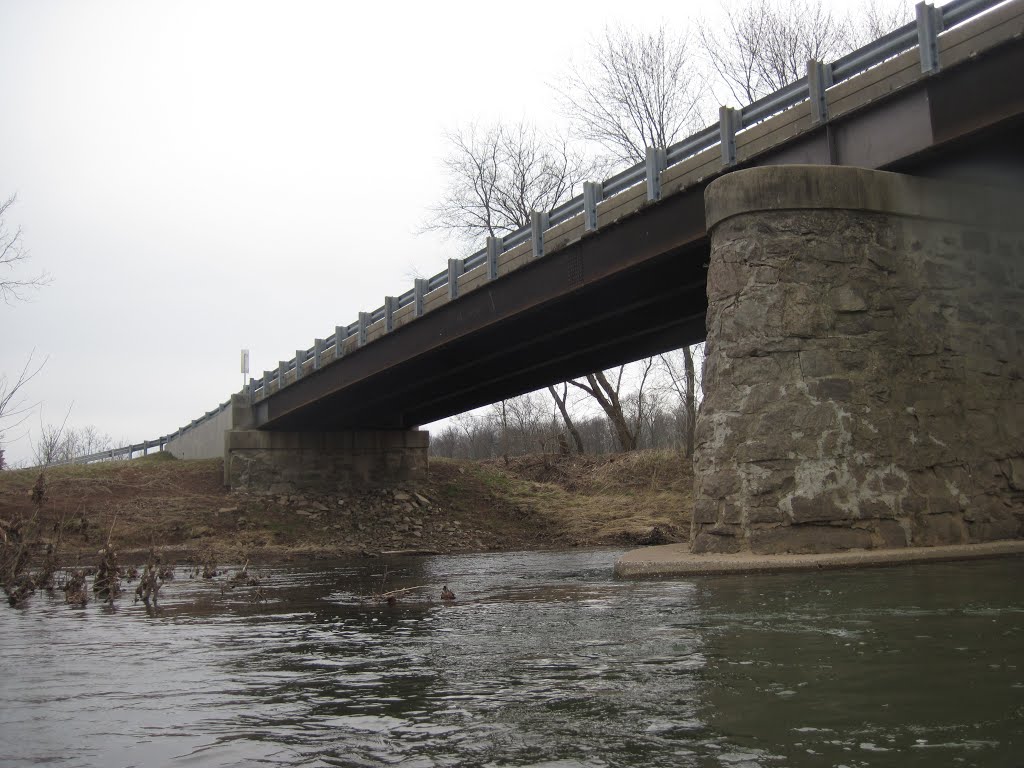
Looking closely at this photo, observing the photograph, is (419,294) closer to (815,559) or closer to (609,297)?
(609,297)

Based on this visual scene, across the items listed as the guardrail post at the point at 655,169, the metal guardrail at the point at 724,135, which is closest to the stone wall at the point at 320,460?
the metal guardrail at the point at 724,135

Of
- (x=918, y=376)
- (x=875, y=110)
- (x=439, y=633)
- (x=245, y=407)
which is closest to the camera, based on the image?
(x=439, y=633)

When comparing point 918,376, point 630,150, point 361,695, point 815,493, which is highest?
point 630,150

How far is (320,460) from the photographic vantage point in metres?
33.3

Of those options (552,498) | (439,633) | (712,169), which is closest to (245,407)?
(552,498)

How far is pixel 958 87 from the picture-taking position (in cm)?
1089

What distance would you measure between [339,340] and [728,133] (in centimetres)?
1633

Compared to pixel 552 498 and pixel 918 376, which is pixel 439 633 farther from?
pixel 552 498

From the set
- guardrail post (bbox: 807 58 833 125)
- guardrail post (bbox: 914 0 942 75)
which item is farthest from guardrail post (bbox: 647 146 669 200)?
guardrail post (bbox: 914 0 942 75)

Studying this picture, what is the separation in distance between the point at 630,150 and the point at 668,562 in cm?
2755

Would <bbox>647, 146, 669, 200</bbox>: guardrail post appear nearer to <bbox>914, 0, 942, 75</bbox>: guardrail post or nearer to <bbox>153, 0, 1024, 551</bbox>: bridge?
<bbox>153, 0, 1024, 551</bbox>: bridge

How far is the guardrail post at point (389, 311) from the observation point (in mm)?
24438

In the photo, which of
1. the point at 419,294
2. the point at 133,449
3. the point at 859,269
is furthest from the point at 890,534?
the point at 133,449

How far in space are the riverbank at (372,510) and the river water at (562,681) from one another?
1535 cm
